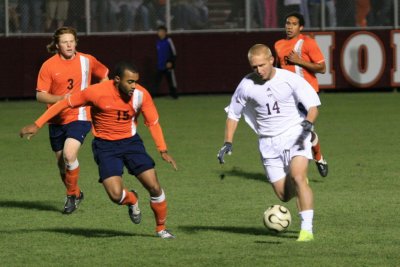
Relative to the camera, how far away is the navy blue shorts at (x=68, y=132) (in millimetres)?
14602

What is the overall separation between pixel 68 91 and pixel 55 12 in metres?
16.9

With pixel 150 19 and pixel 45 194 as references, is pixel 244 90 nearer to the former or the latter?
pixel 45 194

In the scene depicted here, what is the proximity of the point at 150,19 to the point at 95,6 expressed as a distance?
59.5 inches

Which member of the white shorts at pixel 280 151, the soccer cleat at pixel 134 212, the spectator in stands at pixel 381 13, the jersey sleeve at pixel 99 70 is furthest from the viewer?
the spectator in stands at pixel 381 13

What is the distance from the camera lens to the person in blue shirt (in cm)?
3178

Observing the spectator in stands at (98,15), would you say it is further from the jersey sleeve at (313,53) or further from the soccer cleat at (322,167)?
the soccer cleat at (322,167)

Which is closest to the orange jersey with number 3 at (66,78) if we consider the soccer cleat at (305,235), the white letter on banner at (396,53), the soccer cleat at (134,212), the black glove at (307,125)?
the soccer cleat at (134,212)

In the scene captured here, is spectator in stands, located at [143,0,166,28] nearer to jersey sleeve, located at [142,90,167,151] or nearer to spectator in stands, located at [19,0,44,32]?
spectator in stands, located at [19,0,44,32]

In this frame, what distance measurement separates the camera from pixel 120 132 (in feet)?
40.8

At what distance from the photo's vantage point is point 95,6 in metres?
31.9

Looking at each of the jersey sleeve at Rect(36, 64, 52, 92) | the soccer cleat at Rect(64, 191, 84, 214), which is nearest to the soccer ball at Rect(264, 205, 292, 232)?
the soccer cleat at Rect(64, 191, 84, 214)

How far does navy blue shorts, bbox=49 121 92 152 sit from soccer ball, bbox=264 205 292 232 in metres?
3.14

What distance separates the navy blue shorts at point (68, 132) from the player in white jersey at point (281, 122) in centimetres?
284

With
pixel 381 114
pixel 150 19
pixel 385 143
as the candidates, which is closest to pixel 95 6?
pixel 150 19
